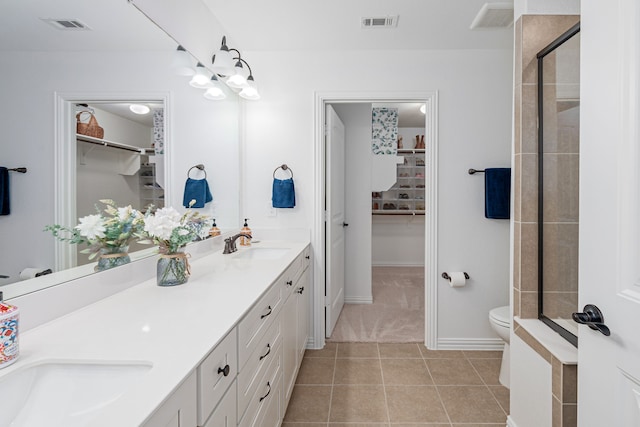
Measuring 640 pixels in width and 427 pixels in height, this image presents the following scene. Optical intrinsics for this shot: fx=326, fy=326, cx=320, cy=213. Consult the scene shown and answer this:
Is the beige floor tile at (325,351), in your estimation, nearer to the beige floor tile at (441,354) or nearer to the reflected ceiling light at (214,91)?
the beige floor tile at (441,354)

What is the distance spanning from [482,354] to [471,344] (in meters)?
0.10

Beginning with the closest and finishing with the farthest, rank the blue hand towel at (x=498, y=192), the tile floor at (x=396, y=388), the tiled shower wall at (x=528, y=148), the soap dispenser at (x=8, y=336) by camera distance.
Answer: the soap dispenser at (x=8, y=336)
the tiled shower wall at (x=528, y=148)
the tile floor at (x=396, y=388)
the blue hand towel at (x=498, y=192)

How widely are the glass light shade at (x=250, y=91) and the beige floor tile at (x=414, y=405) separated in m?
2.27

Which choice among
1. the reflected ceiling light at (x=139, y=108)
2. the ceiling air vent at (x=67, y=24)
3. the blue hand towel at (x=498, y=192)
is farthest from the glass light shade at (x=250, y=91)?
the blue hand towel at (x=498, y=192)

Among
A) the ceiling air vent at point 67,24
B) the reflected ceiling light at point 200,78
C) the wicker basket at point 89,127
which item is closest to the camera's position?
the ceiling air vent at point 67,24

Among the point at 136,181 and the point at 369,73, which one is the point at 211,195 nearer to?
the point at 136,181

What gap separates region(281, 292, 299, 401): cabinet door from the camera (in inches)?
68.5

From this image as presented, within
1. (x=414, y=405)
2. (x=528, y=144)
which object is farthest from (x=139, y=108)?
(x=414, y=405)

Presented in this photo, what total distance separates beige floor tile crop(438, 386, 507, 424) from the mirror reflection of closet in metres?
1.94

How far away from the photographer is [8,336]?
0.76 m

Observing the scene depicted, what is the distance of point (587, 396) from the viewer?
38.7 inches

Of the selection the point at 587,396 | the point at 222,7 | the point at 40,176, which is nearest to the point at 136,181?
the point at 40,176

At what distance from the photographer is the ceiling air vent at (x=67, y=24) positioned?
1047mm

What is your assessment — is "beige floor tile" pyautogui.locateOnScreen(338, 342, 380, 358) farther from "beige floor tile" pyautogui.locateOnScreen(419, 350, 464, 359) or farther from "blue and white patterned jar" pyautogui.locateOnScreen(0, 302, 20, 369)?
"blue and white patterned jar" pyautogui.locateOnScreen(0, 302, 20, 369)
